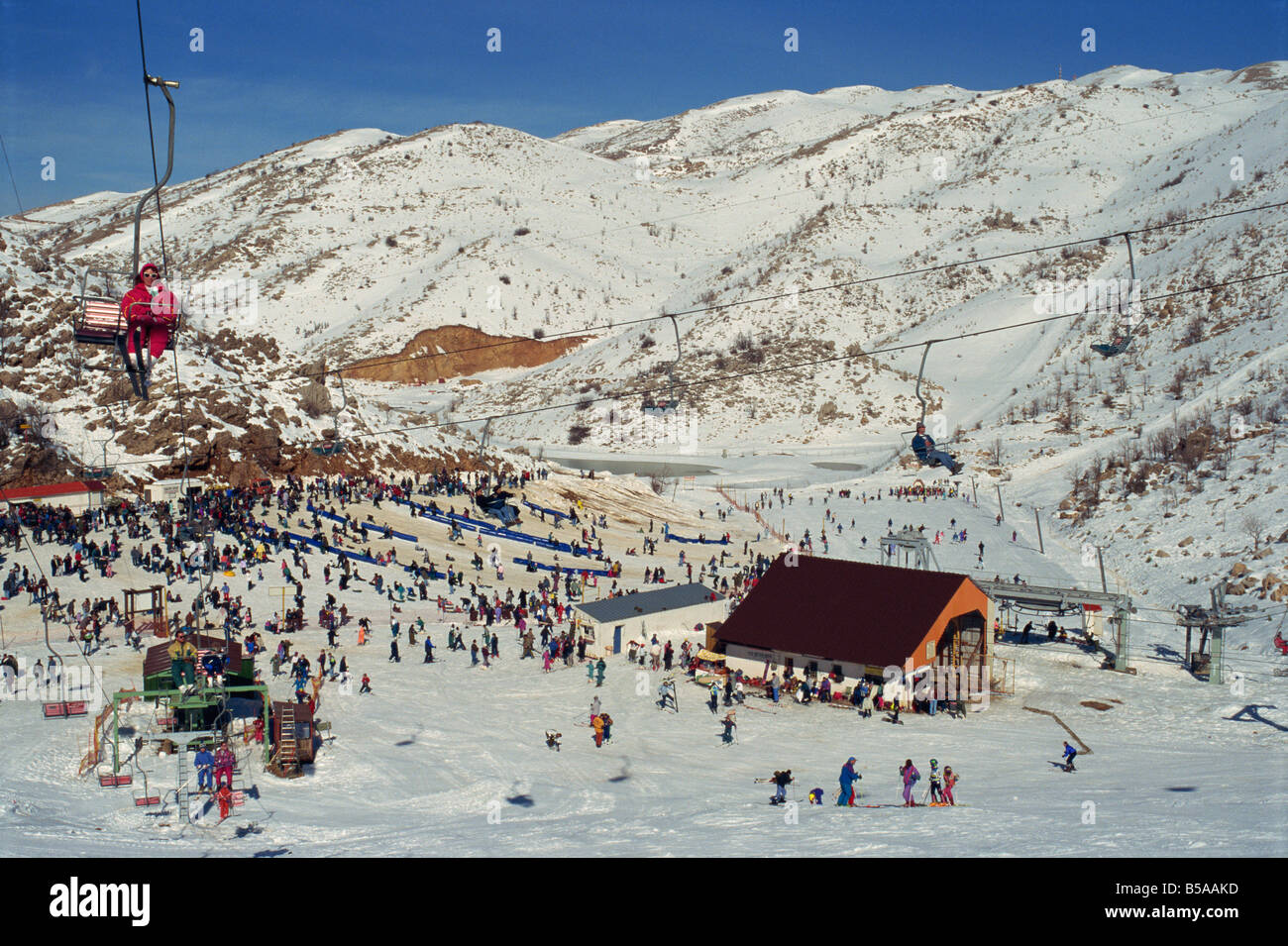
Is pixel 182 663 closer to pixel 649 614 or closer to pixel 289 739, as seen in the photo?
pixel 289 739

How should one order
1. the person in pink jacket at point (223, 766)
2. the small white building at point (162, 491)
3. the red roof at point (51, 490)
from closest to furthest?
the person in pink jacket at point (223, 766)
the red roof at point (51, 490)
the small white building at point (162, 491)

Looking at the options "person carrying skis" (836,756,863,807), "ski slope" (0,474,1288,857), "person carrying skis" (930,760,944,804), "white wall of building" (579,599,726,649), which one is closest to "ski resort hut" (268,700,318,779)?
"ski slope" (0,474,1288,857)

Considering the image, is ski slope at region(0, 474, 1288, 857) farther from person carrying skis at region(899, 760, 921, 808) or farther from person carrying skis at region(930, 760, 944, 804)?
person carrying skis at region(930, 760, 944, 804)

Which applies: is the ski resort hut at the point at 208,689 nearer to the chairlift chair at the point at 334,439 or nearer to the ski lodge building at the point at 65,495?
the ski lodge building at the point at 65,495

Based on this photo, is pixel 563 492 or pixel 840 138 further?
pixel 840 138

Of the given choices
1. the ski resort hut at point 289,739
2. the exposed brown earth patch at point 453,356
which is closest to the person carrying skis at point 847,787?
the ski resort hut at point 289,739

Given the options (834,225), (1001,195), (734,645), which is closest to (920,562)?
(734,645)

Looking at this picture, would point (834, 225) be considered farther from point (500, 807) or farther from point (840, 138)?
point (500, 807)
